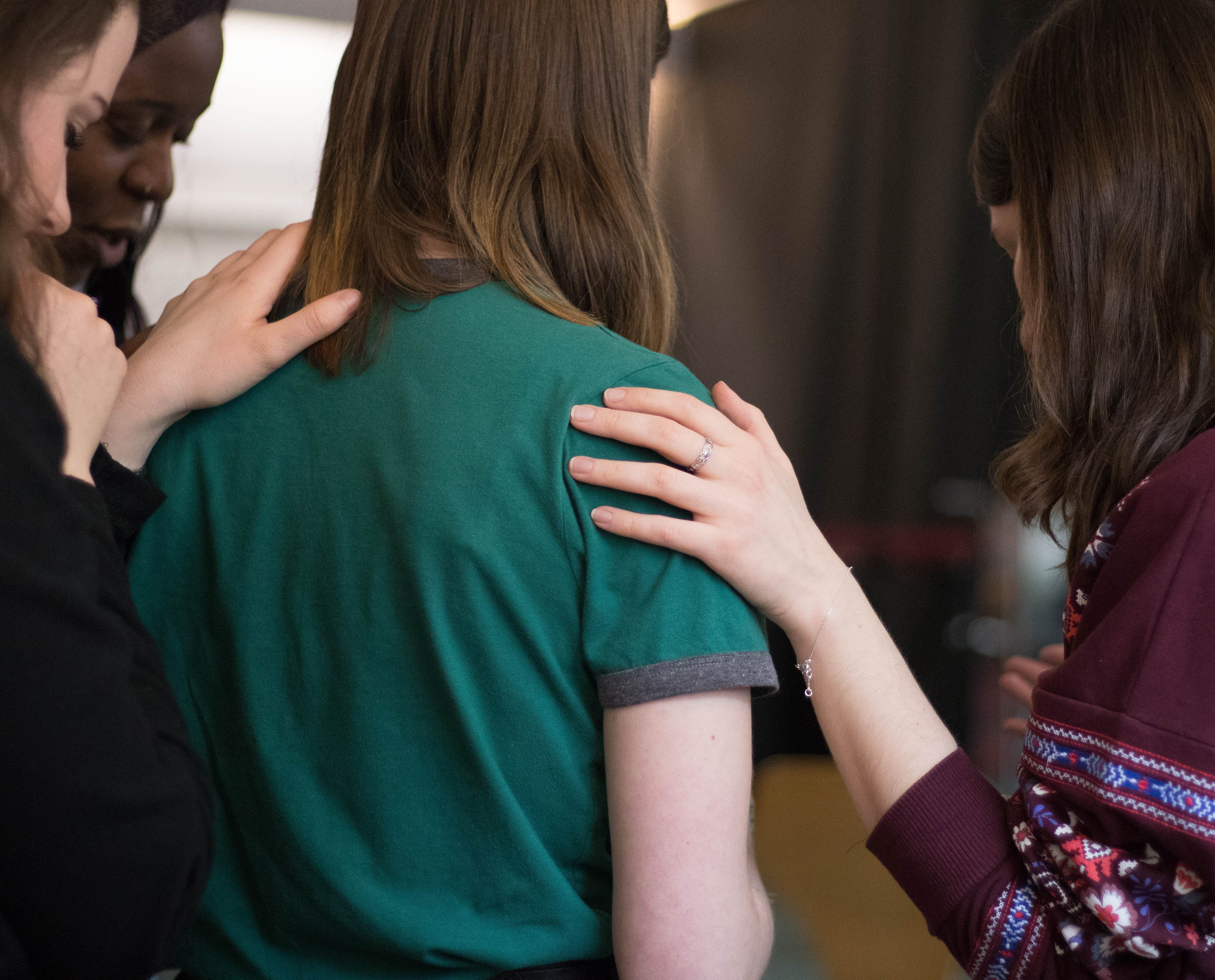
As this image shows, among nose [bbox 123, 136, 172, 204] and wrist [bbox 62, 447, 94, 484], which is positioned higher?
nose [bbox 123, 136, 172, 204]

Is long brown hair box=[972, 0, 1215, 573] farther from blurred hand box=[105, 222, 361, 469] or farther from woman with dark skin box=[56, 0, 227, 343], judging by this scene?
woman with dark skin box=[56, 0, 227, 343]

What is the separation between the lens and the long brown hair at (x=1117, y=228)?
831mm

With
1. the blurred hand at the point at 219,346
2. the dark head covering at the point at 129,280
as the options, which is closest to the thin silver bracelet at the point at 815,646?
the blurred hand at the point at 219,346

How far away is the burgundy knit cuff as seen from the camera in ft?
2.56

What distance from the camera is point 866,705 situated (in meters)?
0.86

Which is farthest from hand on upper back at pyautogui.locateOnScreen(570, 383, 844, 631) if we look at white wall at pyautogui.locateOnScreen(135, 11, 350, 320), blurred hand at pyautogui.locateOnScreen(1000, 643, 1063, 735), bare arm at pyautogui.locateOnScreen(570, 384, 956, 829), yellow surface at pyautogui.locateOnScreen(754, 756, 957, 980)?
yellow surface at pyautogui.locateOnScreen(754, 756, 957, 980)

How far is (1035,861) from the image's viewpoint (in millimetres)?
743

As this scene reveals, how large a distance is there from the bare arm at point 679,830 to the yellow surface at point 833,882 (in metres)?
1.15

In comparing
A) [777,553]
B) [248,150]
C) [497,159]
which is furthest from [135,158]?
[777,553]

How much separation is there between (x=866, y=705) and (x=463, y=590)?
0.38 m

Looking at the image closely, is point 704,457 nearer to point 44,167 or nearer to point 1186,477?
point 1186,477

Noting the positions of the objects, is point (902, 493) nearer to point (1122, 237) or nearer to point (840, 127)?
point (840, 127)

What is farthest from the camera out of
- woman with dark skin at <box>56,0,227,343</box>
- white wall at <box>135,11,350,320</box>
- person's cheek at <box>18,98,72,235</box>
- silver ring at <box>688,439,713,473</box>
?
white wall at <box>135,11,350,320</box>

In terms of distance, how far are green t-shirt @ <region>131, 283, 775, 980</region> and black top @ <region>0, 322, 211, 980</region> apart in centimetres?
17
